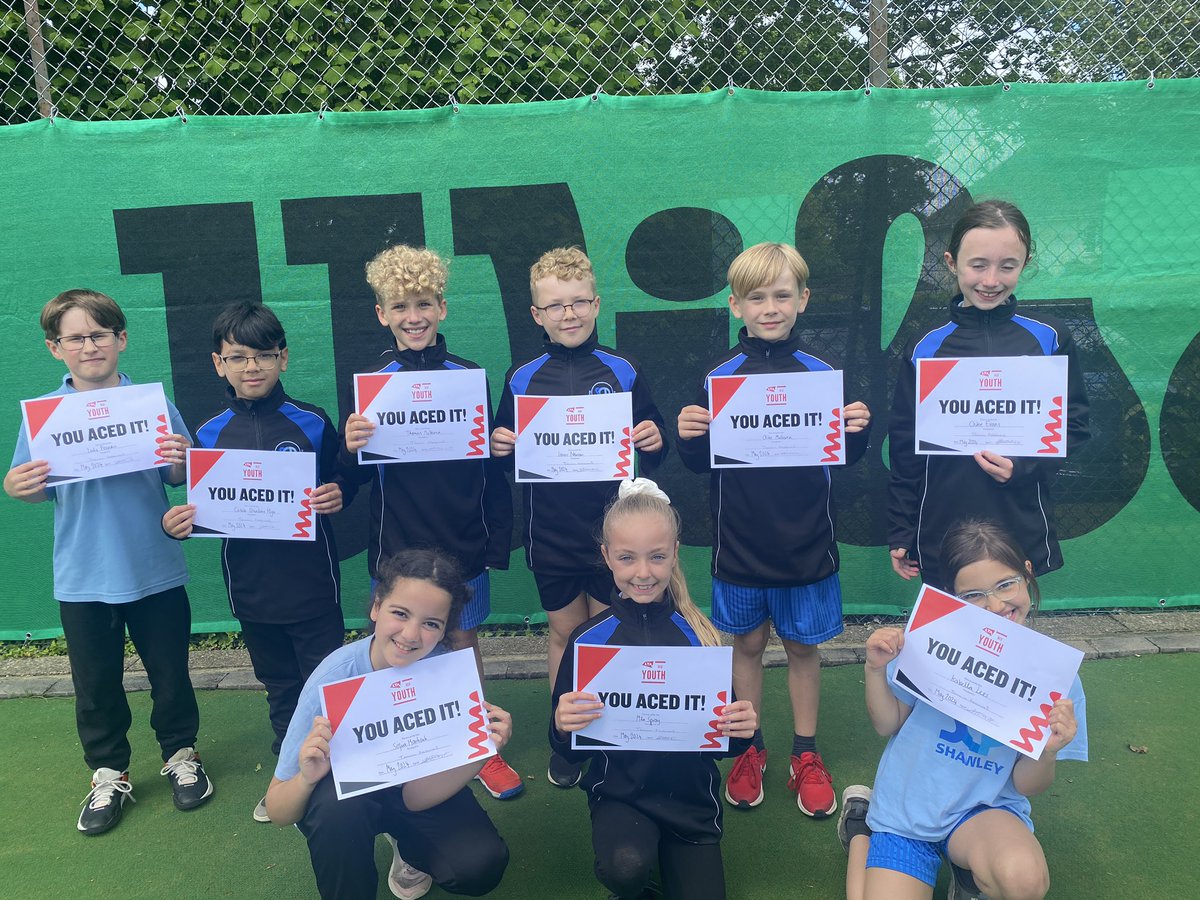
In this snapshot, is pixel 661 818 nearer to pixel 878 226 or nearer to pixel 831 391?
pixel 831 391

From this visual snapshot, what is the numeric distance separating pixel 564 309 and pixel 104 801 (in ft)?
7.15

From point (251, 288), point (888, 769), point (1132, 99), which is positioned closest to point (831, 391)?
point (888, 769)

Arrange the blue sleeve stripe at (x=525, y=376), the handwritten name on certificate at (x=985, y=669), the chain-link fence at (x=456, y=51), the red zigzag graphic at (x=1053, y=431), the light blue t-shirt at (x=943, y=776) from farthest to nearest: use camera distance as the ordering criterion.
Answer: the chain-link fence at (x=456, y=51) < the blue sleeve stripe at (x=525, y=376) < the red zigzag graphic at (x=1053, y=431) < the light blue t-shirt at (x=943, y=776) < the handwritten name on certificate at (x=985, y=669)

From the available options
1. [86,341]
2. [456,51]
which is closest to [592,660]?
[86,341]

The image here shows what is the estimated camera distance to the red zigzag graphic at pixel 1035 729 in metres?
1.93

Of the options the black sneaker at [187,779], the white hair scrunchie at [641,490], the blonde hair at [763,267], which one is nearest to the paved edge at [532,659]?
the black sneaker at [187,779]

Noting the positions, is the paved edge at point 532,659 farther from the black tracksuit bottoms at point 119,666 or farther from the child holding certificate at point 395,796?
the child holding certificate at point 395,796

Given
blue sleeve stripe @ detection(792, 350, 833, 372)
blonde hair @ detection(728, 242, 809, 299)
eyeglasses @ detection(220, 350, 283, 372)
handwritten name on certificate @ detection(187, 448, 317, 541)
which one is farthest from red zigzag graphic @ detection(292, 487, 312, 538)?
blue sleeve stripe @ detection(792, 350, 833, 372)

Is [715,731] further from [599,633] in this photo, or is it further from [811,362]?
[811,362]

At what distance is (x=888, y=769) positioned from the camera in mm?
2174

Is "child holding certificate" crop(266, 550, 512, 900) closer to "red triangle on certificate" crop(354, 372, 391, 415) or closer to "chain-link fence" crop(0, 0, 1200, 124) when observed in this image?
"red triangle on certificate" crop(354, 372, 391, 415)

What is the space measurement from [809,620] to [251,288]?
273cm

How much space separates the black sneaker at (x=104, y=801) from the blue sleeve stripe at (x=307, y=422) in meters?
1.28

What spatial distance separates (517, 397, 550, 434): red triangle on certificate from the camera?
271cm
